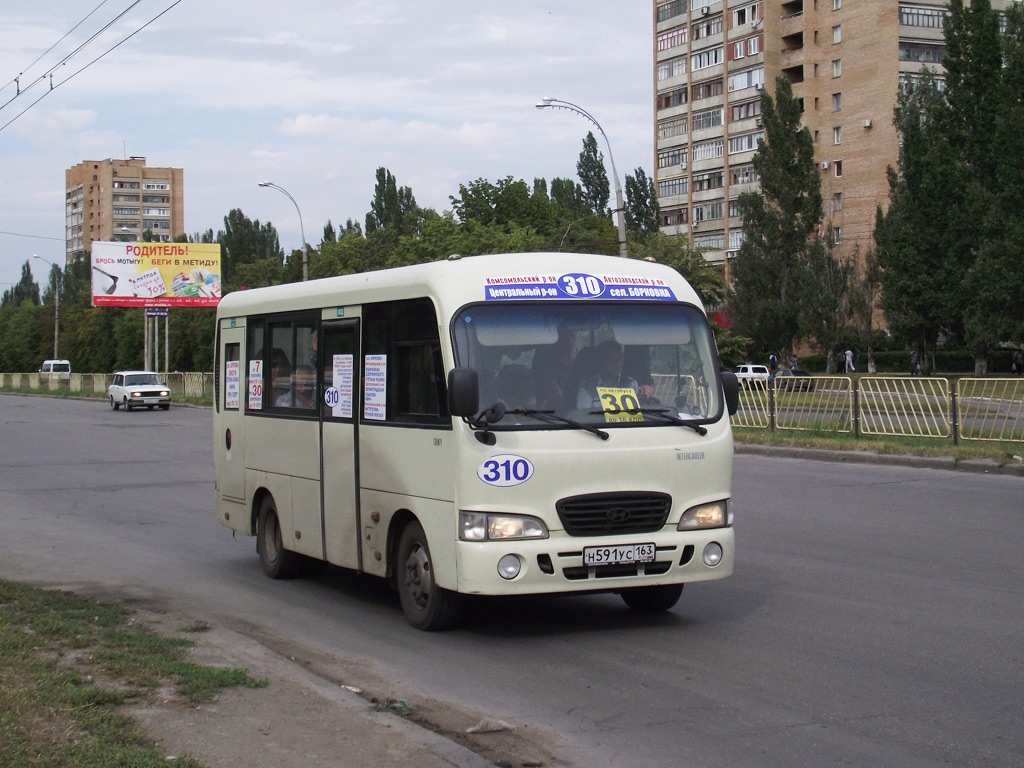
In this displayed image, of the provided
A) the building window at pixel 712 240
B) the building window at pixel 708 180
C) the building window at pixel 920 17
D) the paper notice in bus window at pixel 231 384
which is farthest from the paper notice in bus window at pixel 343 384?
the building window at pixel 708 180

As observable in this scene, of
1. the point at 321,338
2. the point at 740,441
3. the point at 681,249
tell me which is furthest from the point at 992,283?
the point at 321,338

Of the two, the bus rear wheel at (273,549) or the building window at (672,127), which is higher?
the building window at (672,127)

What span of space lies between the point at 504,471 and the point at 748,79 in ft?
291

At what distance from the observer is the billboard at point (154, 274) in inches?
2509

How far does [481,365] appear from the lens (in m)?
7.70

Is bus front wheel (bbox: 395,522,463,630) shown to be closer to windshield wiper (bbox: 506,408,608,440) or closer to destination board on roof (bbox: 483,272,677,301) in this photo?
windshield wiper (bbox: 506,408,608,440)

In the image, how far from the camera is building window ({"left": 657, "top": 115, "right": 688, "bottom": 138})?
3858 inches

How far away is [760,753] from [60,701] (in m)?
3.16

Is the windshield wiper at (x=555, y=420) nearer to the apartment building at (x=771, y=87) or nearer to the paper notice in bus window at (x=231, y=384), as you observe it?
the paper notice in bus window at (x=231, y=384)

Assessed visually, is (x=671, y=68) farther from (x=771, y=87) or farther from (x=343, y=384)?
(x=343, y=384)

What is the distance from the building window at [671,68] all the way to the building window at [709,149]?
241 inches

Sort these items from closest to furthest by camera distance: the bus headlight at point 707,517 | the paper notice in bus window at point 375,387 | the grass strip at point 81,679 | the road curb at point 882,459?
1. the grass strip at point 81,679
2. the bus headlight at point 707,517
3. the paper notice in bus window at point 375,387
4. the road curb at point 882,459

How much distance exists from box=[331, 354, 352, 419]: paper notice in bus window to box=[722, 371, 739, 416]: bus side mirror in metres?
2.72

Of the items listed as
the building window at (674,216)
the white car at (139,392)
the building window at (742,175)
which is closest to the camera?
the white car at (139,392)
